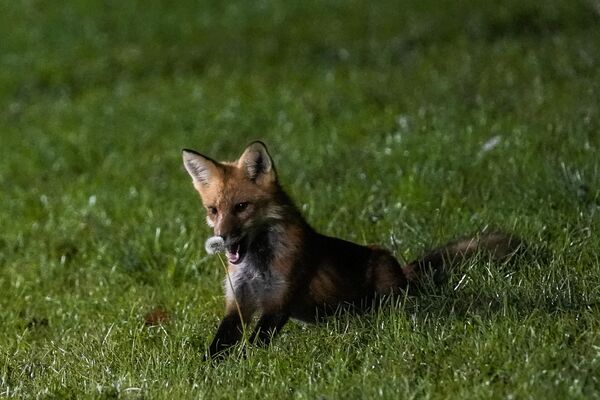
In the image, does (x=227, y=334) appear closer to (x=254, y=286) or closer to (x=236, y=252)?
(x=254, y=286)

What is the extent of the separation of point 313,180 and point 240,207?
13.8 ft

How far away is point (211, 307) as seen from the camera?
7.44m

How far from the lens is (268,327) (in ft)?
20.6

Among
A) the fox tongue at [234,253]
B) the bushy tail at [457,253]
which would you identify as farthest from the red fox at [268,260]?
the bushy tail at [457,253]

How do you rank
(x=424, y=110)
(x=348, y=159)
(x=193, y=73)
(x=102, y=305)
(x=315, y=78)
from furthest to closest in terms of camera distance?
(x=193, y=73), (x=315, y=78), (x=424, y=110), (x=348, y=159), (x=102, y=305)

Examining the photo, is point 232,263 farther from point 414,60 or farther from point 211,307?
point 414,60

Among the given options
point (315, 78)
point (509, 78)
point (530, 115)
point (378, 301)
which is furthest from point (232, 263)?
point (315, 78)

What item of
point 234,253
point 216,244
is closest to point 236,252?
point 234,253

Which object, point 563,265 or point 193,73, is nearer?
point 563,265

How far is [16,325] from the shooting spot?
789 centimetres

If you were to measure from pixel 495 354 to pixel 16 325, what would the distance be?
3.88 m

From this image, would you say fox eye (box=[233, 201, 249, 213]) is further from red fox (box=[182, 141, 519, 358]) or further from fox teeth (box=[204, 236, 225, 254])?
fox teeth (box=[204, 236, 225, 254])

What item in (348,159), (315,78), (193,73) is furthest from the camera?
(193,73)

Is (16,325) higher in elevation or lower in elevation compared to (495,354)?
lower
